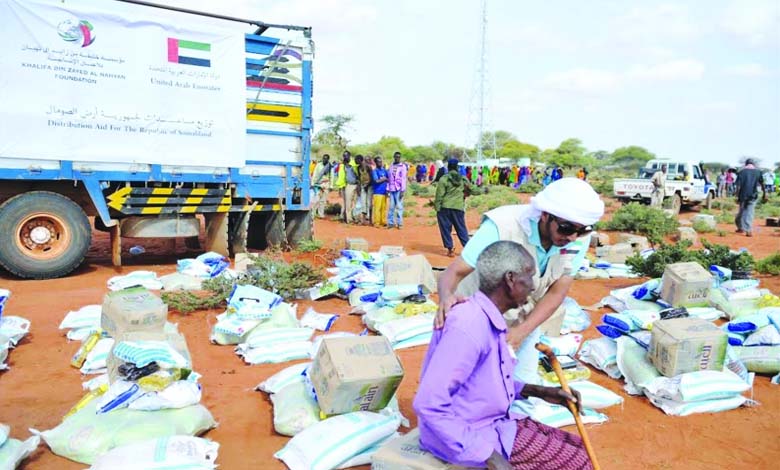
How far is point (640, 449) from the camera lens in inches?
141

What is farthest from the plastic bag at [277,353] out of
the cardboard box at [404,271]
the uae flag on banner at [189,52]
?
the uae flag on banner at [189,52]

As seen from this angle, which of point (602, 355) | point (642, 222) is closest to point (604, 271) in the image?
point (602, 355)

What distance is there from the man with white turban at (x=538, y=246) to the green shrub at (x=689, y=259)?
17.3 feet

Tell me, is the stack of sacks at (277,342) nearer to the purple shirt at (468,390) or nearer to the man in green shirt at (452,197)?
the purple shirt at (468,390)

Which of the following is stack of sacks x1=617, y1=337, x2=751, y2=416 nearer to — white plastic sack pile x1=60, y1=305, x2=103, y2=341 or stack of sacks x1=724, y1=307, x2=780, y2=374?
stack of sacks x1=724, y1=307, x2=780, y2=374

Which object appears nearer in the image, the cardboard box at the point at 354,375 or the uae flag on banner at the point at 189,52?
the cardboard box at the point at 354,375

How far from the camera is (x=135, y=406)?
129 inches

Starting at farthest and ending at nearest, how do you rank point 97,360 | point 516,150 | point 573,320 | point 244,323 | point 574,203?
point 516,150
point 573,320
point 244,323
point 97,360
point 574,203

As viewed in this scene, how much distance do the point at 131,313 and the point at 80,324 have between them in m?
1.39

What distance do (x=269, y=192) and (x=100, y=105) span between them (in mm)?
2435

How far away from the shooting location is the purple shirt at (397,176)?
13.4 meters

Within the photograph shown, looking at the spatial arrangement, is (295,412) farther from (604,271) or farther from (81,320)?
(604,271)

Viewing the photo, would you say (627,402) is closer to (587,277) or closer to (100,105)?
(587,277)

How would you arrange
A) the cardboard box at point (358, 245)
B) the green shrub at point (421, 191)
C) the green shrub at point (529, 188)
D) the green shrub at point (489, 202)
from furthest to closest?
the green shrub at point (529, 188), the green shrub at point (421, 191), the green shrub at point (489, 202), the cardboard box at point (358, 245)
